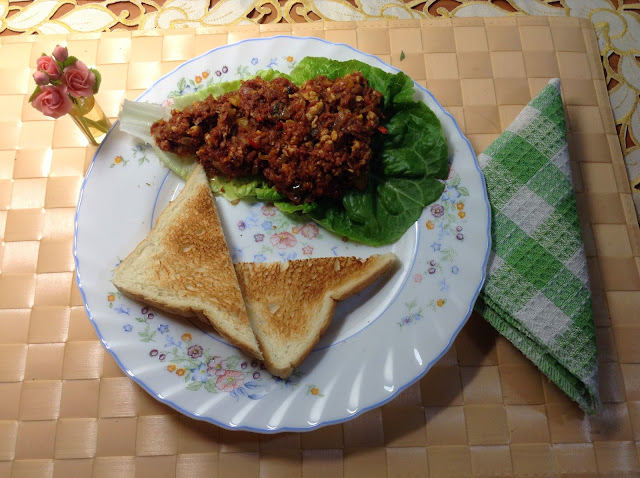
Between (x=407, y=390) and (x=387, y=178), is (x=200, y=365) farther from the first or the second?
(x=387, y=178)

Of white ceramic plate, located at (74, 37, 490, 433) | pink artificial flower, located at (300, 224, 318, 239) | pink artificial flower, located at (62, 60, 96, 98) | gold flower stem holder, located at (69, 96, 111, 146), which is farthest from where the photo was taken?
pink artificial flower, located at (300, 224, 318, 239)

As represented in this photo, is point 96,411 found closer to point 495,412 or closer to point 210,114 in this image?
point 210,114

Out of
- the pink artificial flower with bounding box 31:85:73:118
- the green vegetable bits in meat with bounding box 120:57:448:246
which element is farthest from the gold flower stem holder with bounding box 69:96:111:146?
the green vegetable bits in meat with bounding box 120:57:448:246

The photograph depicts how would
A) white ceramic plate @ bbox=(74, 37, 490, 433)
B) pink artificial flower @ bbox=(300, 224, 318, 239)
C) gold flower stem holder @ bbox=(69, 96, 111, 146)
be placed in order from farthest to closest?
1. pink artificial flower @ bbox=(300, 224, 318, 239)
2. gold flower stem holder @ bbox=(69, 96, 111, 146)
3. white ceramic plate @ bbox=(74, 37, 490, 433)

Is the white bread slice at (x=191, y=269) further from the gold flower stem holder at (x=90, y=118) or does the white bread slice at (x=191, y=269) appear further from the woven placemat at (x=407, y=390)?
the gold flower stem holder at (x=90, y=118)

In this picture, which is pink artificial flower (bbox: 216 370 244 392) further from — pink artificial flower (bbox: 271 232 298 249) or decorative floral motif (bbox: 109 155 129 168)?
decorative floral motif (bbox: 109 155 129 168)

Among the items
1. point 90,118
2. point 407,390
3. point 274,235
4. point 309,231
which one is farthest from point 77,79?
point 407,390

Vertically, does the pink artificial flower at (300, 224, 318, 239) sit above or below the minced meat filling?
below

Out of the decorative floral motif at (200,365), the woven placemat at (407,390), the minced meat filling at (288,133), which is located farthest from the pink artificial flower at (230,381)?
the minced meat filling at (288,133)
